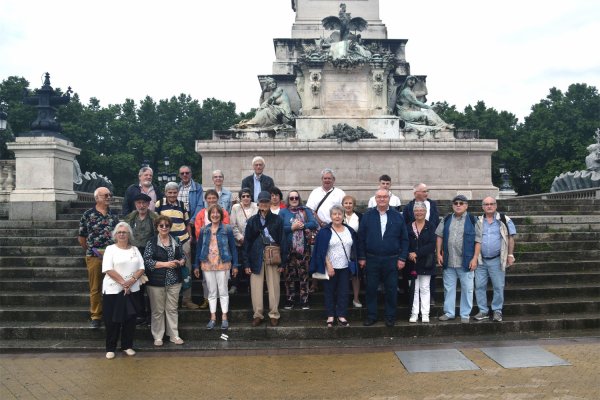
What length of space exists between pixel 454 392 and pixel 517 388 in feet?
2.25

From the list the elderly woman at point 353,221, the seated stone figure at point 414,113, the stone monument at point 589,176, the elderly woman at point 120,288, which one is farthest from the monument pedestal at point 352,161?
the elderly woman at point 120,288

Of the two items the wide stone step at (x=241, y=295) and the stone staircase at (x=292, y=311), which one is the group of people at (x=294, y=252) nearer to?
the stone staircase at (x=292, y=311)

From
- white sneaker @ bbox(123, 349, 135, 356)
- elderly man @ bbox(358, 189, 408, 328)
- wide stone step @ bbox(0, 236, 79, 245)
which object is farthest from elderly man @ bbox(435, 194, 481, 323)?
wide stone step @ bbox(0, 236, 79, 245)

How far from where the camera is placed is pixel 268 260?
7836 millimetres

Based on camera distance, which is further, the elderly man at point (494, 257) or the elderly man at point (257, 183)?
the elderly man at point (257, 183)

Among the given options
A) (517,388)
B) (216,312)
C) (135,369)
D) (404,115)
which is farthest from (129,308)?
(404,115)

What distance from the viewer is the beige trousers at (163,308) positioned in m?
7.43

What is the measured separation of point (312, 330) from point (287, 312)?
634mm

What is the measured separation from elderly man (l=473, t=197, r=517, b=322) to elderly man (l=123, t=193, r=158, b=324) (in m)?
4.94

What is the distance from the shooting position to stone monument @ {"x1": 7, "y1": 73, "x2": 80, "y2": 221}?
12.1 m

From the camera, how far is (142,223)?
782 centimetres

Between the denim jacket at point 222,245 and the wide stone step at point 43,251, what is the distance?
12.7 ft

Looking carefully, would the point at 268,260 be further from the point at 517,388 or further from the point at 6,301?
the point at 6,301

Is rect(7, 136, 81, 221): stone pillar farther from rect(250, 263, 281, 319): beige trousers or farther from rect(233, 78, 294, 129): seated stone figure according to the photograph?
rect(233, 78, 294, 129): seated stone figure
